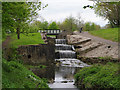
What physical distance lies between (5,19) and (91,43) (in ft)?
70.3

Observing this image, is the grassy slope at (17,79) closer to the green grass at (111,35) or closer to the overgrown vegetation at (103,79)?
the overgrown vegetation at (103,79)

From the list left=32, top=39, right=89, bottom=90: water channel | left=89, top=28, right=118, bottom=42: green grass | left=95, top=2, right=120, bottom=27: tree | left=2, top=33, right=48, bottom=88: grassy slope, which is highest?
left=95, top=2, right=120, bottom=27: tree

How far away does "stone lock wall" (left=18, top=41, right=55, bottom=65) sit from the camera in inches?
924

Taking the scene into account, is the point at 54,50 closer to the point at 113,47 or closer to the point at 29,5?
the point at 113,47

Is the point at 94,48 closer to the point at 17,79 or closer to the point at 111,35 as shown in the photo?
the point at 111,35

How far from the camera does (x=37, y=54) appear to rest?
2475 centimetres

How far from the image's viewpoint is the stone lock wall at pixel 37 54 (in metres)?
23.5

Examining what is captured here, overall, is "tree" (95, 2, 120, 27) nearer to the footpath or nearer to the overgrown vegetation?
the overgrown vegetation

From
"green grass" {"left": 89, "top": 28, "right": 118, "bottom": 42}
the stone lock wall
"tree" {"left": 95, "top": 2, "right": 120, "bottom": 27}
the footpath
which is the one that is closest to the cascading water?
the stone lock wall

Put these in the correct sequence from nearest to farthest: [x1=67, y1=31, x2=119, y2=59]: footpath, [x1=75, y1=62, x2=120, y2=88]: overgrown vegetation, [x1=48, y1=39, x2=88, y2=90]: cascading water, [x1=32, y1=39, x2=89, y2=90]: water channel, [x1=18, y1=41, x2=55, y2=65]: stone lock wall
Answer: [x1=75, y1=62, x2=120, y2=88]: overgrown vegetation → [x1=48, y1=39, x2=88, y2=90]: cascading water → [x1=32, y1=39, x2=89, y2=90]: water channel → [x1=18, y1=41, x2=55, y2=65]: stone lock wall → [x1=67, y1=31, x2=119, y2=59]: footpath

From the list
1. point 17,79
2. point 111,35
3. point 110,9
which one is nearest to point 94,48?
point 111,35

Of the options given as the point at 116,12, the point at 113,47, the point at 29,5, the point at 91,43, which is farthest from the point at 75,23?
the point at 116,12

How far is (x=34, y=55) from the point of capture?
80.4 feet

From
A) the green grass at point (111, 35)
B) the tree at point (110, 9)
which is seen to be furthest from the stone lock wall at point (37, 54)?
the tree at point (110, 9)
